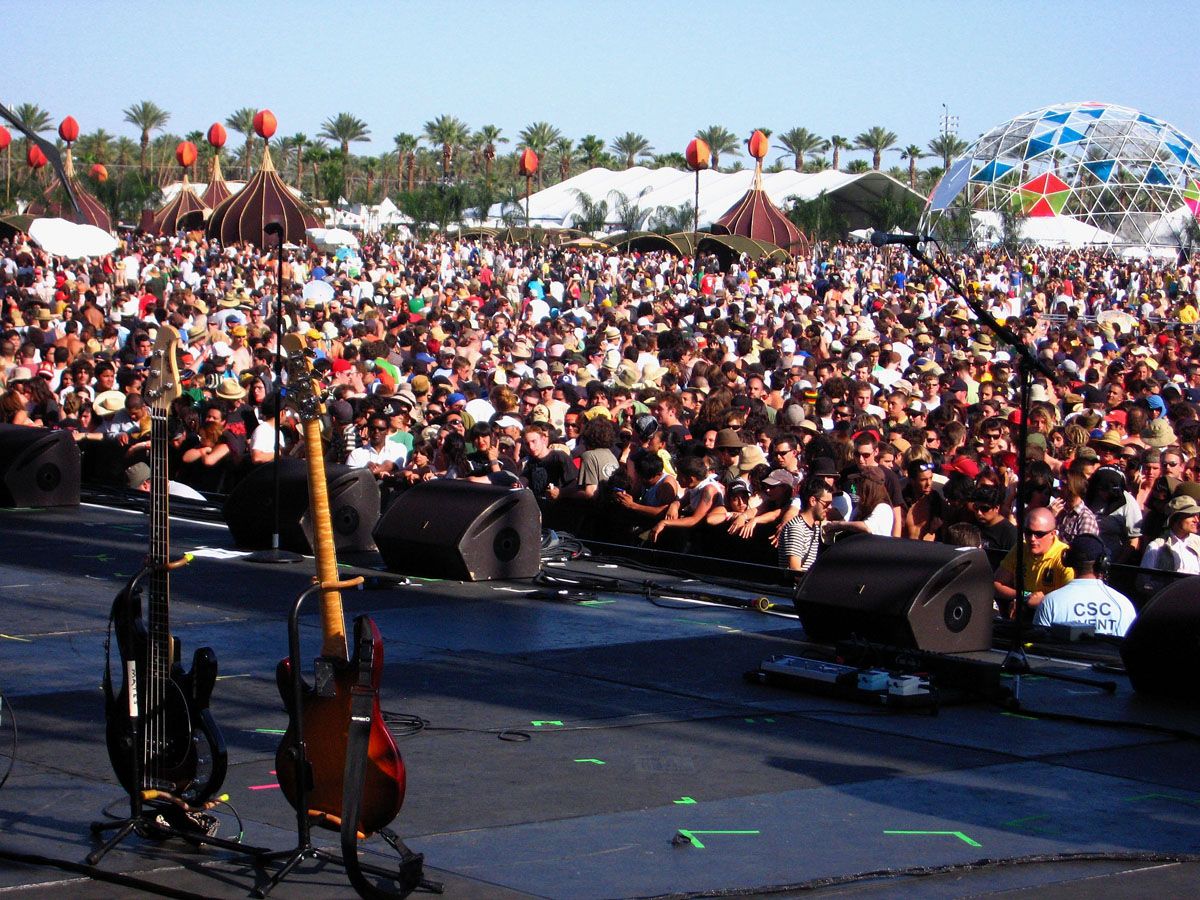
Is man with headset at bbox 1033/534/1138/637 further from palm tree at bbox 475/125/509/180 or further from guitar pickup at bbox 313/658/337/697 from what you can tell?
palm tree at bbox 475/125/509/180

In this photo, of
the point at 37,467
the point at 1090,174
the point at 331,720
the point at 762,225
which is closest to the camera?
the point at 331,720

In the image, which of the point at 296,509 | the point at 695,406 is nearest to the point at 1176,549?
the point at 296,509

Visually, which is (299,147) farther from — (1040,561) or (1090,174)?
(1040,561)

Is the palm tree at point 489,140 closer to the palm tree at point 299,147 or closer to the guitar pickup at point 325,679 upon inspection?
the palm tree at point 299,147

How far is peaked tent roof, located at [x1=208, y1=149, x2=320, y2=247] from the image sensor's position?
40125 mm

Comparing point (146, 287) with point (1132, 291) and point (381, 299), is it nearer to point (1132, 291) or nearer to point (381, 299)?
point (381, 299)

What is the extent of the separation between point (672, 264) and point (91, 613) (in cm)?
3034

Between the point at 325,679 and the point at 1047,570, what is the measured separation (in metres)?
5.65

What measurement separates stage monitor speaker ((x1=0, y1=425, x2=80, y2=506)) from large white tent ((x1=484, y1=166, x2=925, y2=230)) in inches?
2213

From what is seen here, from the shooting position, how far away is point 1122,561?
10.2 metres

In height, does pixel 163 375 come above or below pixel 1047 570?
above

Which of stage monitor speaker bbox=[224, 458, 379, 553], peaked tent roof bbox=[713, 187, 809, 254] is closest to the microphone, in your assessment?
stage monitor speaker bbox=[224, 458, 379, 553]

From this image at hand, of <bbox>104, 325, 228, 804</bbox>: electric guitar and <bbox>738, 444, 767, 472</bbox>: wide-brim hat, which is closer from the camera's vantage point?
<bbox>104, 325, 228, 804</bbox>: electric guitar

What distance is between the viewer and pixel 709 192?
76.1 metres
